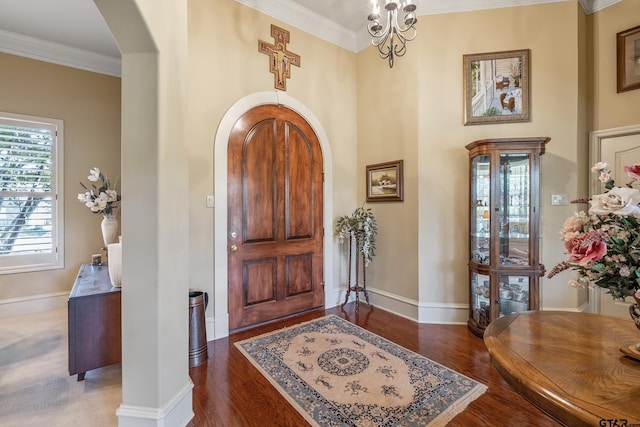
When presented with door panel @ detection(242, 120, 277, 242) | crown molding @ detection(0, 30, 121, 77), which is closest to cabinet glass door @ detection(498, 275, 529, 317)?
door panel @ detection(242, 120, 277, 242)

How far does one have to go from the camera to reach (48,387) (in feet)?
6.64

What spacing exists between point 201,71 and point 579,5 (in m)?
3.90

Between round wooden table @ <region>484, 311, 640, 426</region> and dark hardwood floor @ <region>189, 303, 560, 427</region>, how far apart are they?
64cm

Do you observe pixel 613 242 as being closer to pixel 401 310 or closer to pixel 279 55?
pixel 401 310

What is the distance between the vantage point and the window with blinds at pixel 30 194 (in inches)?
129

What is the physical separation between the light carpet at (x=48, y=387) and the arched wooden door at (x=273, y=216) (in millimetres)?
1112

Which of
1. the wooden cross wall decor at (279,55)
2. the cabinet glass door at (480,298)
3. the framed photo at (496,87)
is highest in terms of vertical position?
the wooden cross wall decor at (279,55)

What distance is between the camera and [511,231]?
276 cm

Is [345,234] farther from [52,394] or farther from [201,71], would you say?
[52,394]

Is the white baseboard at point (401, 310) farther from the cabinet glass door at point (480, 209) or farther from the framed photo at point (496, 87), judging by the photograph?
the framed photo at point (496, 87)

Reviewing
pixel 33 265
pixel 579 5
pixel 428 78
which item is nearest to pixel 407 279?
pixel 428 78

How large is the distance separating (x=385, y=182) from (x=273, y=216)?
1451 mm

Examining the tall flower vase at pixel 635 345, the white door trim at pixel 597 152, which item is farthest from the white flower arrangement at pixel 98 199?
the white door trim at pixel 597 152

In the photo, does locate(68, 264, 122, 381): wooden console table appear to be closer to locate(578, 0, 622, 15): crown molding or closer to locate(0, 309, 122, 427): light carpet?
locate(0, 309, 122, 427): light carpet
